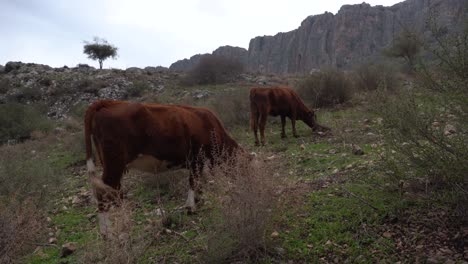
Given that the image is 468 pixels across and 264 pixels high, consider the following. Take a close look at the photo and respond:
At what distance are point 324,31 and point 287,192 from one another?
75938 millimetres

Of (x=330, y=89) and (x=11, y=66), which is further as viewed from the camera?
(x=11, y=66)

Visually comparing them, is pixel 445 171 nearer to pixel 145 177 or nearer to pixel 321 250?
pixel 321 250

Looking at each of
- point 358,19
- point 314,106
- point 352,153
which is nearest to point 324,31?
point 358,19

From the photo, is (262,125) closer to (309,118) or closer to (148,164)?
(309,118)

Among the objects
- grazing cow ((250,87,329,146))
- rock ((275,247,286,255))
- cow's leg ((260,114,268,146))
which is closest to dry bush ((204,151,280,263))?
rock ((275,247,286,255))

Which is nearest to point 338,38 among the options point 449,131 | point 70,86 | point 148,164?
point 70,86

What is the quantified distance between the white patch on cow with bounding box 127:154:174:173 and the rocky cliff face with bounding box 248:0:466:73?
2128 inches

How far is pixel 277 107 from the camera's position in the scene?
1115cm

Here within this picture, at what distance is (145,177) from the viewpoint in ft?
23.6

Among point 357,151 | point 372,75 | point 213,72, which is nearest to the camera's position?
point 357,151

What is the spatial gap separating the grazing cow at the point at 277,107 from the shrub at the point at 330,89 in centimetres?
285

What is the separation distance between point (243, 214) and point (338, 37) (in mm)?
71226

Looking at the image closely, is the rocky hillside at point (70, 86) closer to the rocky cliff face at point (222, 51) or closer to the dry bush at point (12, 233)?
the dry bush at point (12, 233)

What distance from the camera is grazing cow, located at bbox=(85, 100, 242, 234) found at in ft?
16.5
